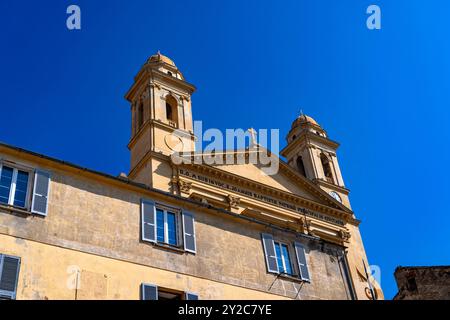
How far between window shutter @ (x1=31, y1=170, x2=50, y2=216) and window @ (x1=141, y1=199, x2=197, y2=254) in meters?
2.38

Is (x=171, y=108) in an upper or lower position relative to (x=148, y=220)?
upper

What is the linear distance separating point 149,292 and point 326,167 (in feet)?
102

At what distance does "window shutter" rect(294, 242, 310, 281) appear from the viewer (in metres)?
16.2

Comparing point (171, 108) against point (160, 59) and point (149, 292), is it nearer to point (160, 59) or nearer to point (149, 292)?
point (160, 59)

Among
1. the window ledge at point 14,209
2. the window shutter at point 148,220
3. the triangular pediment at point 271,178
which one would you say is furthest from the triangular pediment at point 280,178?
the window ledge at point 14,209

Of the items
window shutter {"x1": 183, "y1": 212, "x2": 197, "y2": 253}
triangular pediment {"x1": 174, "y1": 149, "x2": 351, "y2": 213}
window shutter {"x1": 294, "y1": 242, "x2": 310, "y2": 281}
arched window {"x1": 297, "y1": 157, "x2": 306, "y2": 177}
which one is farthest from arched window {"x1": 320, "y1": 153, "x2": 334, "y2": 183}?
window shutter {"x1": 183, "y1": 212, "x2": 197, "y2": 253}

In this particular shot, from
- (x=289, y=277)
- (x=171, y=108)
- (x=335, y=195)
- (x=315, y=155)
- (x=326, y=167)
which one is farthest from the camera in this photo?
(x=326, y=167)

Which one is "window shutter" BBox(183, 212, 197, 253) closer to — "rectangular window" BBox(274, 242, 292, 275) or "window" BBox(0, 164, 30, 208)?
"rectangular window" BBox(274, 242, 292, 275)

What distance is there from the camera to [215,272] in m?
14.8

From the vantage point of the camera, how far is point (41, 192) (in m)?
13.3

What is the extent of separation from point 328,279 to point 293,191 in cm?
1885

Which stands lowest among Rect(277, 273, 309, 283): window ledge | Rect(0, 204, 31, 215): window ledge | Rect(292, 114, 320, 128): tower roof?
Rect(277, 273, 309, 283): window ledge

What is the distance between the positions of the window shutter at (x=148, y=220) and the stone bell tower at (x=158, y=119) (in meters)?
14.2

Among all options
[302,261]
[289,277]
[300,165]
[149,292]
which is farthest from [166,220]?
[300,165]
